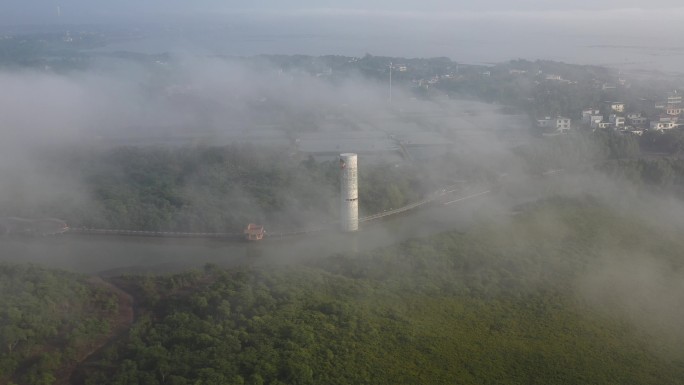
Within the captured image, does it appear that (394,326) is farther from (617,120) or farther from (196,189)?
(617,120)

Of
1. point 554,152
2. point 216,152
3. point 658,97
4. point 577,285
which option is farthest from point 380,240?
point 658,97

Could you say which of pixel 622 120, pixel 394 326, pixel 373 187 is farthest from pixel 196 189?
pixel 622 120

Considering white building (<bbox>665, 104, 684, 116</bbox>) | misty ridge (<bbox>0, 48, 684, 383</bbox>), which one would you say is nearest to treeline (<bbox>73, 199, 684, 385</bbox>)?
misty ridge (<bbox>0, 48, 684, 383</bbox>)

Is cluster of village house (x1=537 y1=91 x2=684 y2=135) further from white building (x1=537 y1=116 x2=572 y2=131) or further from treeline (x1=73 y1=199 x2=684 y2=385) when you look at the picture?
treeline (x1=73 y1=199 x2=684 y2=385)

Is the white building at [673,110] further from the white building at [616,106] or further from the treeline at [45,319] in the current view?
the treeline at [45,319]

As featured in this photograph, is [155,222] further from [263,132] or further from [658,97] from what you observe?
[658,97]
